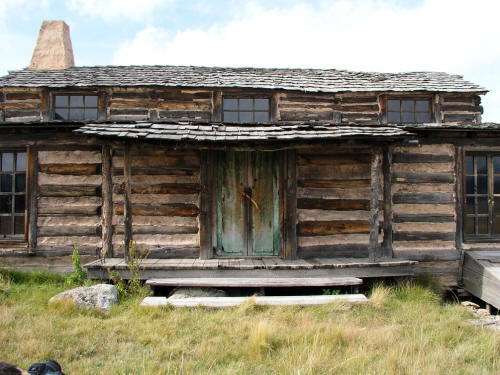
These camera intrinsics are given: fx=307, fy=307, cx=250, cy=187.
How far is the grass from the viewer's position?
130 inches

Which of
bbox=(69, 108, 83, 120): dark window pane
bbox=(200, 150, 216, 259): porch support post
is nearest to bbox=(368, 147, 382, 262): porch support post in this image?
bbox=(200, 150, 216, 259): porch support post

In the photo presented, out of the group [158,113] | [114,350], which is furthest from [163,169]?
[114,350]

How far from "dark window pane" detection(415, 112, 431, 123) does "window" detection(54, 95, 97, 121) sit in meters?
8.12

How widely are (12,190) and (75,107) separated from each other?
238cm

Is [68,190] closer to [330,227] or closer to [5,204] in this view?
[5,204]

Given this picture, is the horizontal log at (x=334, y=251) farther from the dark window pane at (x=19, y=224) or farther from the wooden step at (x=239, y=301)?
the dark window pane at (x=19, y=224)

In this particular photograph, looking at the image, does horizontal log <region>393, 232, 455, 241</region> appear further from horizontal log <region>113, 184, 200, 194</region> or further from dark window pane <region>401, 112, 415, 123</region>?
horizontal log <region>113, 184, 200, 194</region>

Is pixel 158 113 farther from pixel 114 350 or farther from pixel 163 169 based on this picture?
pixel 114 350

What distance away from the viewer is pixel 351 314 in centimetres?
470

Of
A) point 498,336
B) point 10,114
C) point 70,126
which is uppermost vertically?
point 10,114

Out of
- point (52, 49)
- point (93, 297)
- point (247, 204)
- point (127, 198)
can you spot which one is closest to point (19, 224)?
point (127, 198)

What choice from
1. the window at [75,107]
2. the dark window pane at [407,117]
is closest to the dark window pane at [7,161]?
the window at [75,107]

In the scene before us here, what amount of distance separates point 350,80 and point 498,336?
6401 mm

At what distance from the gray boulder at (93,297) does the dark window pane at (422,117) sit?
26.1ft
